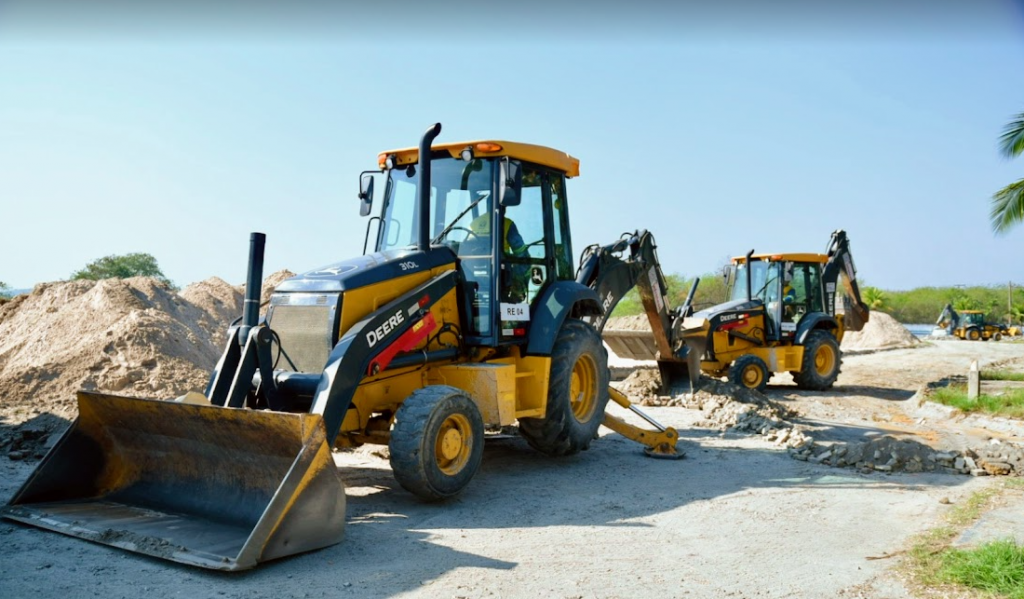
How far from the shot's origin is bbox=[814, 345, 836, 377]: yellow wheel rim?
647 inches

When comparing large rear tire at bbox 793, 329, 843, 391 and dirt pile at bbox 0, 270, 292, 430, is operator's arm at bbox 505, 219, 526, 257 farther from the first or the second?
large rear tire at bbox 793, 329, 843, 391

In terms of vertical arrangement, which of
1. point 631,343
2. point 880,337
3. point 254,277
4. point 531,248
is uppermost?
point 531,248

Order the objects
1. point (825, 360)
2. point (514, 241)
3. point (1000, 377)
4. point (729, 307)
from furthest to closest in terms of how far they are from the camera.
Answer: point (825, 360) → point (1000, 377) → point (729, 307) → point (514, 241)

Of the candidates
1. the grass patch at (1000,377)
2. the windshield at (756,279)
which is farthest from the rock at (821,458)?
the grass patch at (1000,377)

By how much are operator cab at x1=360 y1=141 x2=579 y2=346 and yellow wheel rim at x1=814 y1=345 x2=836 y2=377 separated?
411 inches

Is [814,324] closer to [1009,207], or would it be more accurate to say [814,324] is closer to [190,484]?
[1009,207]

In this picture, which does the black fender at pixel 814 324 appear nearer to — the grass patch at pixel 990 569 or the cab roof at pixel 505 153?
the cab roof at pixel 505 153

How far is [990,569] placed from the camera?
14.6ft

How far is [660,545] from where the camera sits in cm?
531

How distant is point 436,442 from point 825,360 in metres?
12.6

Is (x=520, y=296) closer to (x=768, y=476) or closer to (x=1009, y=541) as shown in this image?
(x=768, y=476)

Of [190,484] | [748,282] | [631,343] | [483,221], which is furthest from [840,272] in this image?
[190,484]

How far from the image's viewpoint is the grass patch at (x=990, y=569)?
426cm

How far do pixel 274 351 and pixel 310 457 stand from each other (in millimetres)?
1674
